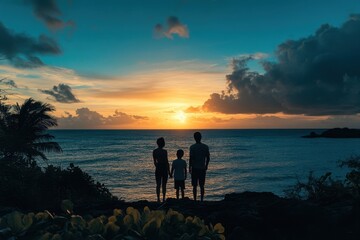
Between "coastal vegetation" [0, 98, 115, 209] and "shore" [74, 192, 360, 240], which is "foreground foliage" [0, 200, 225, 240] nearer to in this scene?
"shore" [74, 192, 360, 240]

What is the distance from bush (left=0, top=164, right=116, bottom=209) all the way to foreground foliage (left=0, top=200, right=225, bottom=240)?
24.2 feet

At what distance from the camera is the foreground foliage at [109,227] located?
255 centimetres

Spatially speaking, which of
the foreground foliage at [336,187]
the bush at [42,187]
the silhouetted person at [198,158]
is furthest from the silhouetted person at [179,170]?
the foreground foliage at [336,187]

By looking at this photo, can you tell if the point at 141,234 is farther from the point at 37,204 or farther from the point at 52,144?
the point at 52,144

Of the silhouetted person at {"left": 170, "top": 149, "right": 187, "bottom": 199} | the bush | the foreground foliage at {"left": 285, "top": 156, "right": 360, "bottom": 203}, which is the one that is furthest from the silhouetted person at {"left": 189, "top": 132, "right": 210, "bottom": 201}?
the bush

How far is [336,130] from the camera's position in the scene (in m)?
166

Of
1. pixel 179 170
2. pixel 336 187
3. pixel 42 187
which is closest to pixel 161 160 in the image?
pixel 179 170

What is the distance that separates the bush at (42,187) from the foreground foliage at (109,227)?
738 centimetres

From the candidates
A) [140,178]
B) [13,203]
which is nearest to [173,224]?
[13,203]

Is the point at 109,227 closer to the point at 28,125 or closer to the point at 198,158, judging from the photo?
the point at 198,158

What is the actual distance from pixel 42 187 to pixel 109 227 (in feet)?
36.2

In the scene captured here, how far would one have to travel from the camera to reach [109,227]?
8.73 feet

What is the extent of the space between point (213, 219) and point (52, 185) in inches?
327

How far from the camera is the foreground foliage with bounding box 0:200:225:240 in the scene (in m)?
2.55
